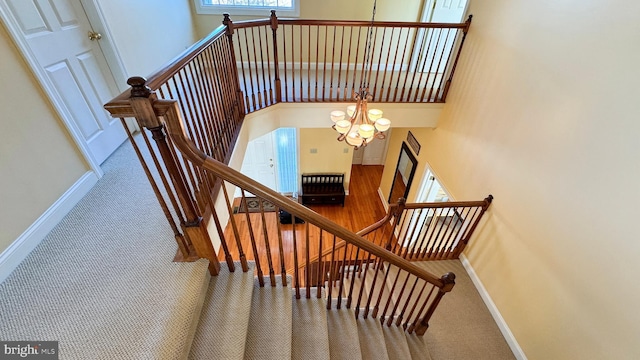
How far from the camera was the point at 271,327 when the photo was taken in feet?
4.95

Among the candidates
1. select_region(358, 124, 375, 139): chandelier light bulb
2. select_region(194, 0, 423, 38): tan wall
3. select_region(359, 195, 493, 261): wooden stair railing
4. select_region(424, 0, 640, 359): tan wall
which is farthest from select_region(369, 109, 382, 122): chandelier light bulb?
select_region(194, 0, 423, 38): tan wall

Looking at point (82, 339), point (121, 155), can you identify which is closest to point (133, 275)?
point (82, 339)

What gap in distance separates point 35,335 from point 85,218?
768 millimetres

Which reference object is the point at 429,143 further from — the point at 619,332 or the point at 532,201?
the point at 619,332

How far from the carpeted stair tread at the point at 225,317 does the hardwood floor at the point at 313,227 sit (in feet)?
9.49

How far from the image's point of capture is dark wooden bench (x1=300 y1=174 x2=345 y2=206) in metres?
6.08

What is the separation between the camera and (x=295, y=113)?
12.3 feet

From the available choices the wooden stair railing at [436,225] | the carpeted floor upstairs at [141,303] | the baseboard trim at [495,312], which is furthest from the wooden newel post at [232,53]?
the baseboard trim at [495,312]

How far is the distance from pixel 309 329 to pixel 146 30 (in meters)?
3.39

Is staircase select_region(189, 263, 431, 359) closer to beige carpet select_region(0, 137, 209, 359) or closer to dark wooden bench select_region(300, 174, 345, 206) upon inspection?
beige carpet select_region(0, 137, 209, 359)

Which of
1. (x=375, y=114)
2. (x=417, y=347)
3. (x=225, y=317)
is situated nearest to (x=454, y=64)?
(x=375, y=114)

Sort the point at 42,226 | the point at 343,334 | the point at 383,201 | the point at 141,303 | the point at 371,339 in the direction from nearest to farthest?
the point at 141,303
the point at 42,226
the point at 343,334
the point at 371,339
the point at 383,201

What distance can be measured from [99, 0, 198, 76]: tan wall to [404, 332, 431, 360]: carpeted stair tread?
3517 mm

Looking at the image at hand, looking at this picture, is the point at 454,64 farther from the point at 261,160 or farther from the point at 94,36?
the point at 261,160
